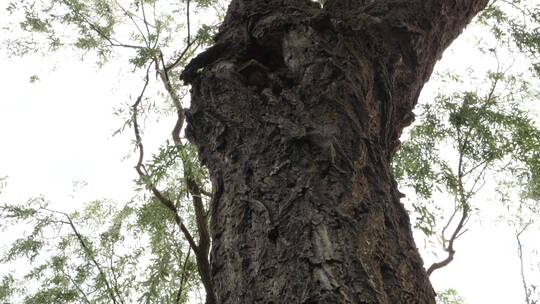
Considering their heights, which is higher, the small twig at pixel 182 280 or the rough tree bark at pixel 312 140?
the small twig at pixel 182 280

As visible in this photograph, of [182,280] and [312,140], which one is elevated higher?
[182,280]

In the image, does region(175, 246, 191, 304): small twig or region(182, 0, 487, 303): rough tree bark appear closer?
region(182, 0, 487, 303): rough tree bark

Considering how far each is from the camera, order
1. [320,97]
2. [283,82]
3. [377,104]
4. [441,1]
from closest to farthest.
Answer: [320,97] < [283,82] < [377,104] < [441,1]

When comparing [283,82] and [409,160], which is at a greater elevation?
[409,160]

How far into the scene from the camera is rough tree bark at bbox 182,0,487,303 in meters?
1.47

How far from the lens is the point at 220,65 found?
2.21m

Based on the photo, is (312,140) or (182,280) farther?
(182,280)

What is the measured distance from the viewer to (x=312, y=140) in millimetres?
1767

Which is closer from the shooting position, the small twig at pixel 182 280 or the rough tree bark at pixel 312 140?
the rough tree bark at pixel 312 140

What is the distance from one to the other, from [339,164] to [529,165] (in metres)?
3.96

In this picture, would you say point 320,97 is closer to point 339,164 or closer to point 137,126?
point 339,164

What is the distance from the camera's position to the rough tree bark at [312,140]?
1.47m

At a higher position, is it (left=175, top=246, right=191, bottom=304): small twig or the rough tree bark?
(left=175, top=246, right=191, bottom=304): small twig

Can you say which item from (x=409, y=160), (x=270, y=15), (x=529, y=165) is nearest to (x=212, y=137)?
(x=270, y=15)
